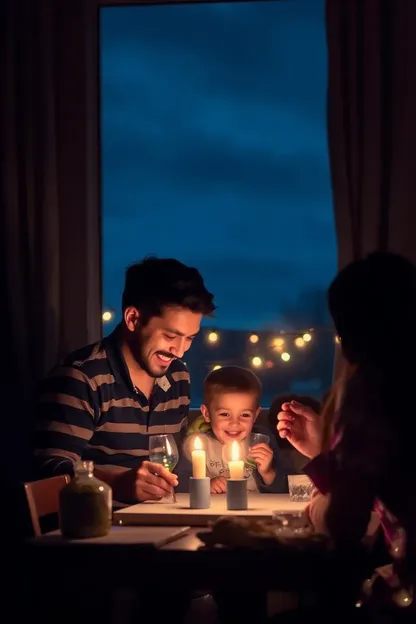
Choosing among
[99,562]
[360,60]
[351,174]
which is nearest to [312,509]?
[99,562]

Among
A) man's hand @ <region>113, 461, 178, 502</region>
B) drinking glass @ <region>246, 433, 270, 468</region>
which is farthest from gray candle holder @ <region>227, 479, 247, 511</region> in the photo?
drinking glass @ <region>246, 433, 270, 468</region>

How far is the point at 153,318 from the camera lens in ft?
10.8

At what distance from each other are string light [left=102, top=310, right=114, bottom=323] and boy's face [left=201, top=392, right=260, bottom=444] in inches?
41.7

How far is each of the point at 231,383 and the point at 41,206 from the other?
1.25 metres

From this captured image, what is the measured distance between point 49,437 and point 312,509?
123 cm

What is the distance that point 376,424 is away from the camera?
5.89ft

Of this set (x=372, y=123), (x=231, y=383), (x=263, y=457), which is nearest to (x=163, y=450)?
(x=263, y=457)

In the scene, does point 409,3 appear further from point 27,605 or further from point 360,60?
point 27,605

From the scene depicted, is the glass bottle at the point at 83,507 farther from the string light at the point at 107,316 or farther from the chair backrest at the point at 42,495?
the string light at the point at 107,316

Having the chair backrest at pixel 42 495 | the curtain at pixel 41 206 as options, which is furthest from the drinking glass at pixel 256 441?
the curtain at pixel 41 206

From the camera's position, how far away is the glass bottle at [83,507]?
1.94m

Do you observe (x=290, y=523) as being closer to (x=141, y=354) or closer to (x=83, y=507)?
(x=83, y=507)

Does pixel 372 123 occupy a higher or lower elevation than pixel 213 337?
higher

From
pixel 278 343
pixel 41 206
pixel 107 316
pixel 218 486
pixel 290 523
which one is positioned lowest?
pixel 218 486
